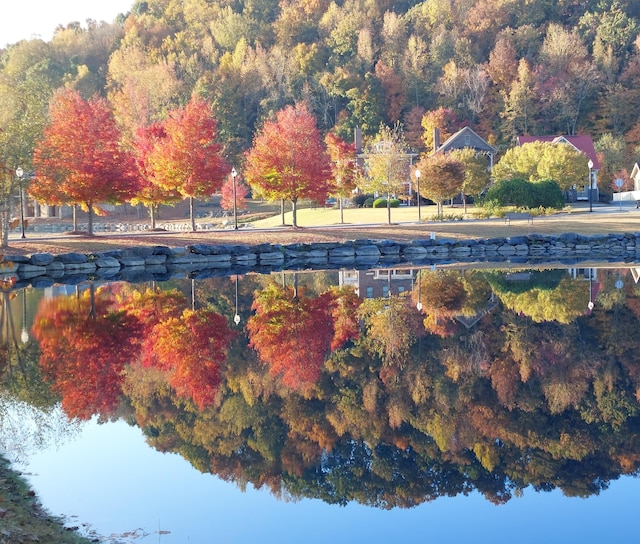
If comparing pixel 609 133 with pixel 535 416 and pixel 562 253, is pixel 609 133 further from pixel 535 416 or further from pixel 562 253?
pixel 535 416

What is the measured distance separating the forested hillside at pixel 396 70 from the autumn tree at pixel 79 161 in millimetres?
38428

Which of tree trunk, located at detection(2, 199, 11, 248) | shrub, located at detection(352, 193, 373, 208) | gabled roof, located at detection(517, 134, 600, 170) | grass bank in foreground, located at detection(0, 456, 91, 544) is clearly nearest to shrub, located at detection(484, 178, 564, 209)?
shrub, located at detection(352, 193, 373, 208)

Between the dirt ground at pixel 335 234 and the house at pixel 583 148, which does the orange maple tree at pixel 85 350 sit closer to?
the dirt ground at pixel 335 234

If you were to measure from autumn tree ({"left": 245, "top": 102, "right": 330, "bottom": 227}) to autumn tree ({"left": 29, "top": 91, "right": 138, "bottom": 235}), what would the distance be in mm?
8110

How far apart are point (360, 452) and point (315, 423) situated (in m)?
1.29

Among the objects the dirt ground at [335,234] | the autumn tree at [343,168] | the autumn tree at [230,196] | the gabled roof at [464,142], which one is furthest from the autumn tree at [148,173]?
the gabled roof at [464,142]

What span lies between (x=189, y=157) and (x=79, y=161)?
6.83 m

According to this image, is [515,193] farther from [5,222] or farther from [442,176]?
[5,222]

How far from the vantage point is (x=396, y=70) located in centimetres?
9769

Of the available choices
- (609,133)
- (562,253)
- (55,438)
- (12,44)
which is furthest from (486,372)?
(12,44)

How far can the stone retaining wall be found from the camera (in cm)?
3284

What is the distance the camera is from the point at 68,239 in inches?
1561

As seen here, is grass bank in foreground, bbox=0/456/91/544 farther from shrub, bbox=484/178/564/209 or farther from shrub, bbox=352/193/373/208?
shrub, bbox=352/193/373/208

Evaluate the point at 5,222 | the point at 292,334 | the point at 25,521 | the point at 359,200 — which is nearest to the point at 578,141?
the point at 359,200
